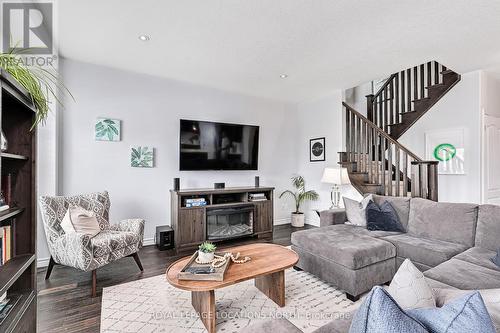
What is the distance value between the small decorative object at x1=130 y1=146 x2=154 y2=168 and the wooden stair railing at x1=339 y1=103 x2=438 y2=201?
3270mm

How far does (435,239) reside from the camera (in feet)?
8.82

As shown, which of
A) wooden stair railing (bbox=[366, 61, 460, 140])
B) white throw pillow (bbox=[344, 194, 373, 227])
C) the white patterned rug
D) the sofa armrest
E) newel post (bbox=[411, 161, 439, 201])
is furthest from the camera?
wooden stair railing (bbox=[366, 61, 460, 140])

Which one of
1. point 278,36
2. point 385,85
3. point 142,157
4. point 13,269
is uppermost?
point 385,85

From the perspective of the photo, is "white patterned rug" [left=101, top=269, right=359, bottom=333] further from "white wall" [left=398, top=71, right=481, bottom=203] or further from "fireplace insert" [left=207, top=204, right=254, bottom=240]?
"white wall" [left=398, top=71, right=481, bottom=203]

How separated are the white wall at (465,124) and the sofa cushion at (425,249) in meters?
2.03

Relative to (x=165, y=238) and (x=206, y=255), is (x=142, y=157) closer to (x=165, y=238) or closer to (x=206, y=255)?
(x=165, y=238)

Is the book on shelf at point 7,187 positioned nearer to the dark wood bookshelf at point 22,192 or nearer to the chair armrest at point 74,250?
the dark wood bookshelf at point 22,192

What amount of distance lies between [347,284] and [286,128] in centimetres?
377

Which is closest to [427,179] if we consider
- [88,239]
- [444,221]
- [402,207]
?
[402,207]

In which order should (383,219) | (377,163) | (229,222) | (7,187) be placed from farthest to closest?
(229,222), (377,163), (383,219), (7,187)

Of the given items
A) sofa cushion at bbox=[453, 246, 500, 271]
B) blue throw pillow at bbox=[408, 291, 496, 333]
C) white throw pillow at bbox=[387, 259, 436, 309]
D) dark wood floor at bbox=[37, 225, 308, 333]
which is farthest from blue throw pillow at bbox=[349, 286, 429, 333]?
dark wood floor at bbox=[37, 225, 308, 333]

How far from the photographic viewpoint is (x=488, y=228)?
2363 mm

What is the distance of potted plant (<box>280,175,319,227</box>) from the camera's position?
17.0ft

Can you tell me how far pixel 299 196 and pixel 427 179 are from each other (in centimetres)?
235
